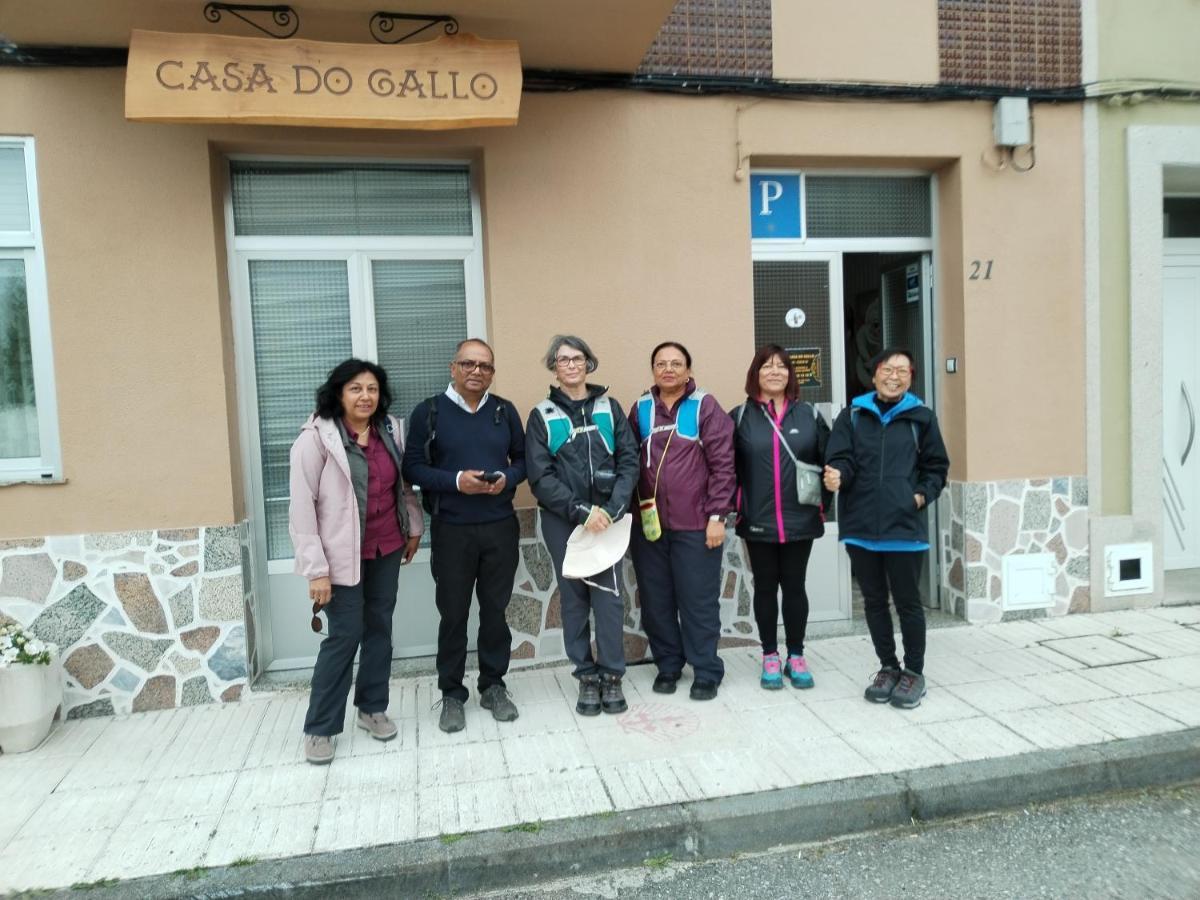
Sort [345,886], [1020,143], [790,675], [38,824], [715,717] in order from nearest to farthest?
[345,886], [38,824], [715,717], [790,675], [1020,143]

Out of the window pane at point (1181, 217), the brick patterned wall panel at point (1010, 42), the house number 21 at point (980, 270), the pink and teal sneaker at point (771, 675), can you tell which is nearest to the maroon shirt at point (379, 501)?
the pink and teal sneaker at point (771, 675)

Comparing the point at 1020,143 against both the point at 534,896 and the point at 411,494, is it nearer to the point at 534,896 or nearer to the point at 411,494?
the point at 411,494

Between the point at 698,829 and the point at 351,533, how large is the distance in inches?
77.6

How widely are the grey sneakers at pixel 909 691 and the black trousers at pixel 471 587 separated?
207cm

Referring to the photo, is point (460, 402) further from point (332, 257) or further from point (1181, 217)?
point (1181, 217)

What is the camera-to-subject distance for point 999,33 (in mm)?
5305

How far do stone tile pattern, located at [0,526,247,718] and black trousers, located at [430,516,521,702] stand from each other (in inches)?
49.9

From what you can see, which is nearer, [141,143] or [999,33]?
[141,143]

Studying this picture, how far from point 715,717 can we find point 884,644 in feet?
3.29

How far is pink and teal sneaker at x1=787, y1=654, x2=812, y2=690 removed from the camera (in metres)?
4.45

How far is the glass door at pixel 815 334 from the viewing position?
5.41m

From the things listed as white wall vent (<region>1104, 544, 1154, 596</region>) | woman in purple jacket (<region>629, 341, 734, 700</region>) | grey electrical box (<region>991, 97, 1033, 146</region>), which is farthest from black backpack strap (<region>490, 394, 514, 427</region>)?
white wall vent (<region>1104, 544, 1154, 596</region>)

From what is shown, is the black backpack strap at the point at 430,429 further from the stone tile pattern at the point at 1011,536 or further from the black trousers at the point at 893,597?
the stone tile pattern at the point at 1011,536

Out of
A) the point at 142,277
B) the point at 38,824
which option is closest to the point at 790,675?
the point at 38,824
